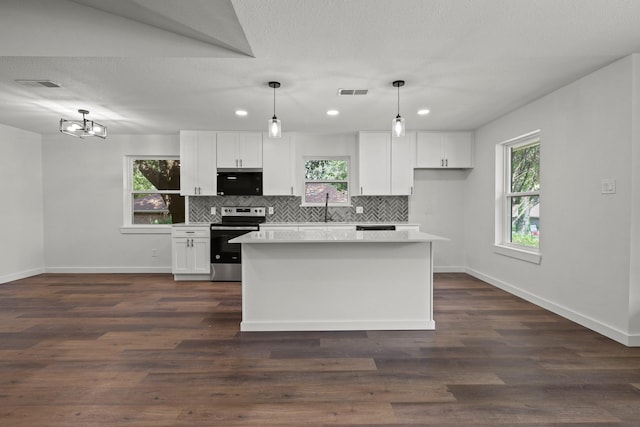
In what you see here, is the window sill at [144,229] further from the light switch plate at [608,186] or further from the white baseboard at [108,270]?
the light switch plate at [608,186]

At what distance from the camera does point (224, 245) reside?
16.2 feet

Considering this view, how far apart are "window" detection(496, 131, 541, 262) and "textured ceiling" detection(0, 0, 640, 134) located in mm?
741

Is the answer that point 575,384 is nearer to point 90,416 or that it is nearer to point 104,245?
point 90,416

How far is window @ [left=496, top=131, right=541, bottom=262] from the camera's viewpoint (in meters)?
3.93

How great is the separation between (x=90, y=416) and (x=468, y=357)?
239 centimetres

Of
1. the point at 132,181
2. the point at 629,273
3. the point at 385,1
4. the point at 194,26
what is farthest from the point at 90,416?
the point at 132,181

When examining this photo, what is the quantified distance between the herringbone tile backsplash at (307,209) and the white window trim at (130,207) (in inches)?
10.2

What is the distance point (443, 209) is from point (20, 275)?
264 inches

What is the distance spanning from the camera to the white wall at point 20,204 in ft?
16.0

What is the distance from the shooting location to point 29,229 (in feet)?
17.1

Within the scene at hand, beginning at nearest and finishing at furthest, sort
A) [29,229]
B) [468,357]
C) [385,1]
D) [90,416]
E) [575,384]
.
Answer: [90,416], [385,1], [575,384], [468,357], [29,229]

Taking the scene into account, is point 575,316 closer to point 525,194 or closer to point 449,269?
point 525,194

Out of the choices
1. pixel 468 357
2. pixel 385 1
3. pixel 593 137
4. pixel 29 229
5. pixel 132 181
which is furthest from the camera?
pixel 132 181

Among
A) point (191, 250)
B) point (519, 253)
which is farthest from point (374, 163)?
point (191, 250)
